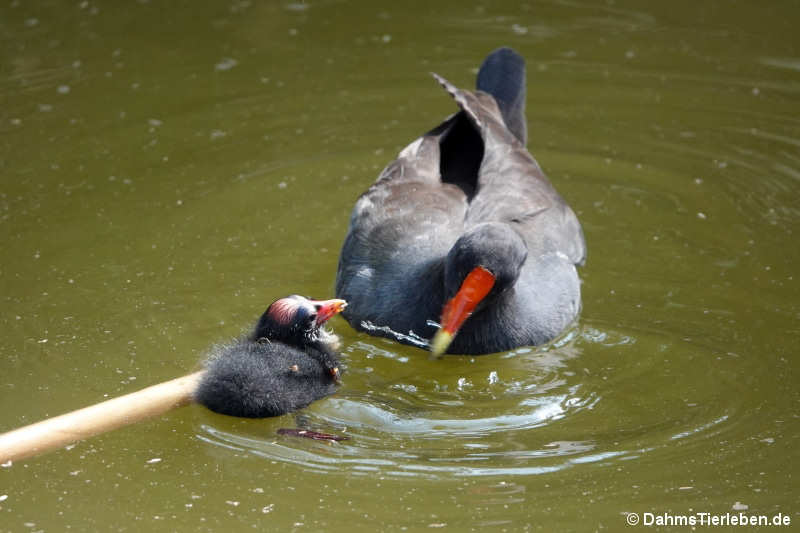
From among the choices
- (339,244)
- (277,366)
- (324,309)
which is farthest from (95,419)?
(339,244)

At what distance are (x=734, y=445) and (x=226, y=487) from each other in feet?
7.24

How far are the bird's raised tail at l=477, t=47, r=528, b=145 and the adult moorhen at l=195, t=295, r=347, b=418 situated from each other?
8.55 feet

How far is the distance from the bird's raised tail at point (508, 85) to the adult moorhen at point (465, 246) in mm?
216

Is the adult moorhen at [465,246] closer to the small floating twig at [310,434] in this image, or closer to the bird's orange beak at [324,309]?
the bird's orange beak at [324,309]

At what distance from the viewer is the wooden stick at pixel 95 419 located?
185 inches

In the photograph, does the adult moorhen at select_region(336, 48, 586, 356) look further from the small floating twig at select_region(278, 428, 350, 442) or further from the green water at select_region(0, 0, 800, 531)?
the small floating twig at select_region(278, 428, 350, 442)

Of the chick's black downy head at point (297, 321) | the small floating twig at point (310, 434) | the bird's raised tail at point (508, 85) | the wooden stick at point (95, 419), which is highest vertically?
the bird's raised tail at point (508, 85)

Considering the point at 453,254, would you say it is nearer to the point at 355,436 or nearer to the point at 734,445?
the point at 355,436

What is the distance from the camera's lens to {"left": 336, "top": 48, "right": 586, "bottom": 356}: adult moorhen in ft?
18.1

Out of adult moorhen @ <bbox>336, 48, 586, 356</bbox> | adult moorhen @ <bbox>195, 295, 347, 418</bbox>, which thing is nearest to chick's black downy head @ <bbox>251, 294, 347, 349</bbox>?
adult moorhen @ <bbox>195, 295, 347, 418</bbox>

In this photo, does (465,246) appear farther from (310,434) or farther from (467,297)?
(310,434)

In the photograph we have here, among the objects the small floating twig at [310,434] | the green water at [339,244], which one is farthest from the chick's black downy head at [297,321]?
the small floating twig at [310,434]

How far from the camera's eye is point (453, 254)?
5.52 metres

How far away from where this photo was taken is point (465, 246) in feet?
17.9
